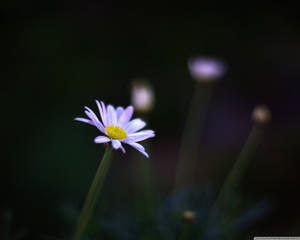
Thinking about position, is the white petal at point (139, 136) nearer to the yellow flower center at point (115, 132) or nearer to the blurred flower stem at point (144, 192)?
the yellow flower center at point (115, 132)

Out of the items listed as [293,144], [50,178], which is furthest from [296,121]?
[50,178]

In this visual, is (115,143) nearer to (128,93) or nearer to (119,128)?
(119,128)

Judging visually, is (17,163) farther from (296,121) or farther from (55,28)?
(296,121)

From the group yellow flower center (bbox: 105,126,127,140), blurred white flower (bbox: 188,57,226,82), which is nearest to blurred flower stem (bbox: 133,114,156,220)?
blurred white flower (bbox: 188,57,226,82)

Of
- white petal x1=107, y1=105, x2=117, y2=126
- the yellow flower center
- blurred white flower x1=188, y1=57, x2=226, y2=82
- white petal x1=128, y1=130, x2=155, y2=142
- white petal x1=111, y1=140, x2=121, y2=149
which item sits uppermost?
blurred white flower x1=188, y1=57, x2=226, y2=82

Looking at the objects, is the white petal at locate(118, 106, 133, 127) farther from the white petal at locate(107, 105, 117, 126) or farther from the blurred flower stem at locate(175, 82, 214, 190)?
the blurred flower stem at locate(175, 82, 214, 190)

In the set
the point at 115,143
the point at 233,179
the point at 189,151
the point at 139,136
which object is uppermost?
the point at 189,151

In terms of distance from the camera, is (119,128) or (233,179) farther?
(233,179)

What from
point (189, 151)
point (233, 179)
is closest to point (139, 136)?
point (233, 179)
